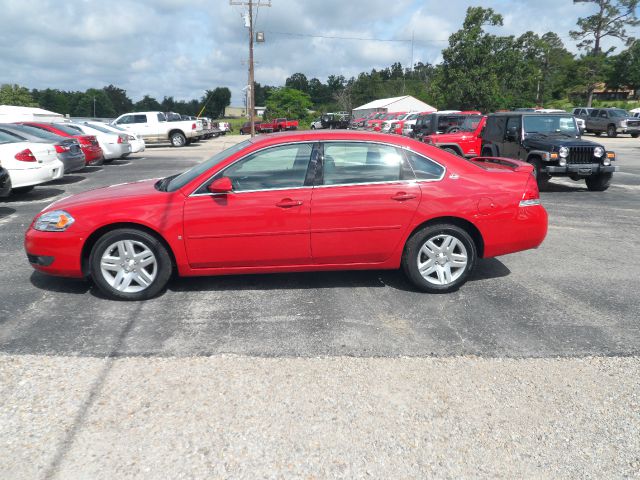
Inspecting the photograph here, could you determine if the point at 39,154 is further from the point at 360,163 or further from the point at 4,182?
the point at 360,163

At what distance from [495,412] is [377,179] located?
8.02 ft

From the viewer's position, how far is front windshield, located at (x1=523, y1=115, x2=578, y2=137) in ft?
39.3

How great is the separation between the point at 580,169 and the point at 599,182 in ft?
2.73

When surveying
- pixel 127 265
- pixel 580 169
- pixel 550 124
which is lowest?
pixel 127 265

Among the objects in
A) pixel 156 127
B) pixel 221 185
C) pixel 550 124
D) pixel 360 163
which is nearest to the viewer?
pixel 221 185

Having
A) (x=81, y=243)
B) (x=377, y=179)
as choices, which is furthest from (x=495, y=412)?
(x=81, y=243)

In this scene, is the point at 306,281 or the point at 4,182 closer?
the point at 306,281

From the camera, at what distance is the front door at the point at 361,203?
15.5ft

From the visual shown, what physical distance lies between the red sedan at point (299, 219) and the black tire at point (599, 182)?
25.0 feet

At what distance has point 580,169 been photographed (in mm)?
11062

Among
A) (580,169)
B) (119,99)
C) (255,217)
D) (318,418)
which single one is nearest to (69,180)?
(255,217)

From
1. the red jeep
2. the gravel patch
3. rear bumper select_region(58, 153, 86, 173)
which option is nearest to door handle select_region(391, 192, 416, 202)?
the gravel patch

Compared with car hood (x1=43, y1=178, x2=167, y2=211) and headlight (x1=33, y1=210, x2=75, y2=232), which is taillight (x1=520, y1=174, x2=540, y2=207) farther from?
headlight (x1=33, y1=210, x2=75, y2=232)

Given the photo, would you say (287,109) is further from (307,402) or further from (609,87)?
(307,402)
